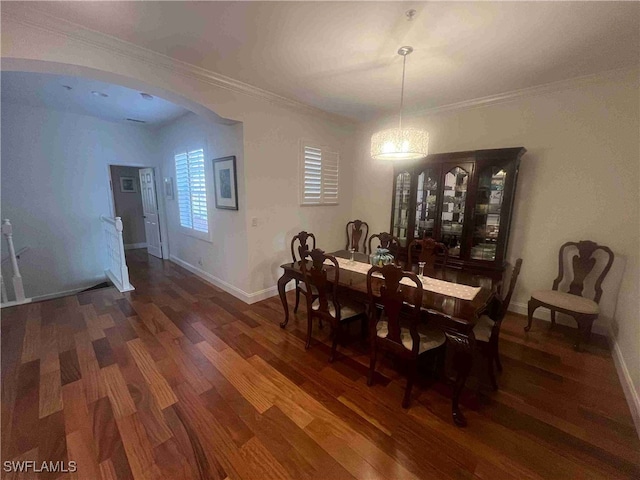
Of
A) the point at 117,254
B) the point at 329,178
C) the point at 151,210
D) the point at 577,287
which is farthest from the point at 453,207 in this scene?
the point at 151,210

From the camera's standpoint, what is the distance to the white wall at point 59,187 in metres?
4.02

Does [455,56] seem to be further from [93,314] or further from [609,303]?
[93,314]

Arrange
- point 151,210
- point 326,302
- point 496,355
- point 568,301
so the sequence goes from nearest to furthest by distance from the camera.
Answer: point 496,355
point 326,302
point 568,301
point 151,210

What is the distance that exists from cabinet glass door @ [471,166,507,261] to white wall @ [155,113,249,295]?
2920 millimetres

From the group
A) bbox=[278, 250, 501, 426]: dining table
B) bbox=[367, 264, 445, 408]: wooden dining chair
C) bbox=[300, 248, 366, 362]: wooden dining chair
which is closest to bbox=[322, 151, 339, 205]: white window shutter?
bbox=[278, 250, 501, 426]: dining table

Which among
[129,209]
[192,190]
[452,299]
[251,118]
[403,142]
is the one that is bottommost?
[452,299]

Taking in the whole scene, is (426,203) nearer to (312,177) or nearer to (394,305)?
(312,177)

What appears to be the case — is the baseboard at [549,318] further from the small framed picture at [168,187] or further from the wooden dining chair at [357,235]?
the small framed picture at [168,187]

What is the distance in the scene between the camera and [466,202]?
314cm

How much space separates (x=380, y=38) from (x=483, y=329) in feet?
7.99

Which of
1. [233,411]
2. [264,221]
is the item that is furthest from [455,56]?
[233,411]

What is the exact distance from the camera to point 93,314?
10.2 feet

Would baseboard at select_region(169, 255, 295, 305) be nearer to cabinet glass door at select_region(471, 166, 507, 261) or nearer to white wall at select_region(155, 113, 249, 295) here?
white wall at select_region(155, 113, 249, 295)

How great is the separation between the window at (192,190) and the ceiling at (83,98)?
0.76m
